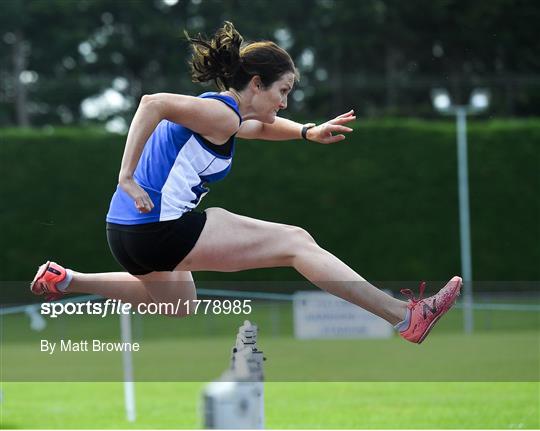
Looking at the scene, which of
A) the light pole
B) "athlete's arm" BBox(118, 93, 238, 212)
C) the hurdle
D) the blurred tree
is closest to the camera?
the hurdle

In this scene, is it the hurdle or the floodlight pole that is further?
the floodlight pole

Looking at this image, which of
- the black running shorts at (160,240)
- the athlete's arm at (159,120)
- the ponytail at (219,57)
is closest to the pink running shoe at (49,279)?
the black running shorts at (160,240)

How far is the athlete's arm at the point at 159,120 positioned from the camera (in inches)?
180

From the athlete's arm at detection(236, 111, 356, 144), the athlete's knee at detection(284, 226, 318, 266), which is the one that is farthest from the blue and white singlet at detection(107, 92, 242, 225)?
the athlete's arm at detection(236, 111, 356, 144)

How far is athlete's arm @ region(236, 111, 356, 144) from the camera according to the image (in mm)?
5340

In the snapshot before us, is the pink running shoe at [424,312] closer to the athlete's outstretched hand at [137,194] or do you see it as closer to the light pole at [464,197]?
the athlete's outstretched hand at [137,194]

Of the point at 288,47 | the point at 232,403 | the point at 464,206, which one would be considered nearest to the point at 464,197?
the point at 464,206

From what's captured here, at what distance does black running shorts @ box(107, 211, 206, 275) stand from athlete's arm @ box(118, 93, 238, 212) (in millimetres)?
167

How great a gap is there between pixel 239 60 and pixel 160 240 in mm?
838

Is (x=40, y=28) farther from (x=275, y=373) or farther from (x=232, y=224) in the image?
(x=232, y=224)

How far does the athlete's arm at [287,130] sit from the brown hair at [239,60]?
1.37ft

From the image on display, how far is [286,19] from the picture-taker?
32.1 m

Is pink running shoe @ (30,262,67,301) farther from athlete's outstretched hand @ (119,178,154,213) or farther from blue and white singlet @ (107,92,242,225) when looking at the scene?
athlete's outstretched hand @ (119,178,154,213)

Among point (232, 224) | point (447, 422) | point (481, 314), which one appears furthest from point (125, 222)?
point (481, 314)
